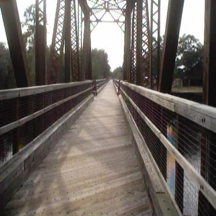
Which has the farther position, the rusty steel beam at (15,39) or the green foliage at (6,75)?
the green foliage at (6,75)

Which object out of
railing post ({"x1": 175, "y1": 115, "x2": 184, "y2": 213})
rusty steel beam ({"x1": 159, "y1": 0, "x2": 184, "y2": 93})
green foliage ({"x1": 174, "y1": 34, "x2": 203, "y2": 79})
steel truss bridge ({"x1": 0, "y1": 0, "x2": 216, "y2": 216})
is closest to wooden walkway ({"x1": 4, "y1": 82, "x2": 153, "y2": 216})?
steel truss bridge ({"x1": 0, "y1": 0, "x2": 216, "y2": 216})

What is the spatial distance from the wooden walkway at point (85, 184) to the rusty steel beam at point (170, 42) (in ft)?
3.81

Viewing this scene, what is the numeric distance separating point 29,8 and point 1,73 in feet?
66.3

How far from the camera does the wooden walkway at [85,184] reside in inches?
108

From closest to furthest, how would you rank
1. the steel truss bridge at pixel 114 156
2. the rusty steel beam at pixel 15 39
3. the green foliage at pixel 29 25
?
the steel truss bridge at pixel 114 156 → the rusty steel beam at pixel 15 39 → the green foliage at pixel 29 25

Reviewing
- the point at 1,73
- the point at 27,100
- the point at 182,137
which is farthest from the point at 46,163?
the point at 1,73

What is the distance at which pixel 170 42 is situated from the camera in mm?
4141

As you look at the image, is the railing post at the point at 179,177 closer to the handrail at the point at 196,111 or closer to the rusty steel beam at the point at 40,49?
the handrail at the point at 196,111

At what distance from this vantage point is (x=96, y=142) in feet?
18.1

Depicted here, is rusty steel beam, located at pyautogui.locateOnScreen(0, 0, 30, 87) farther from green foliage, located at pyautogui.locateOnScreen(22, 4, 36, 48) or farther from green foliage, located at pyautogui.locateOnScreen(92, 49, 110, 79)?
green foliage, located at pyautogui.locateOnScreen(92, 49, 110, 79)

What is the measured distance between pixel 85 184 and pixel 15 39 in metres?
2.29

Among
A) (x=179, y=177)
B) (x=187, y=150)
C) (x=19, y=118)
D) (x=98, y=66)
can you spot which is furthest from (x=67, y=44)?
(x=98, y=66)

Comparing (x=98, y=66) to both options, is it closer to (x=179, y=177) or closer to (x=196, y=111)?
(x=179, y=177)

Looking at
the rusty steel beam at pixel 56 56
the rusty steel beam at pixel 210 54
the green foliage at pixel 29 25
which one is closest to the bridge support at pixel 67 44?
the rusty steel beam at pixel 56 56
